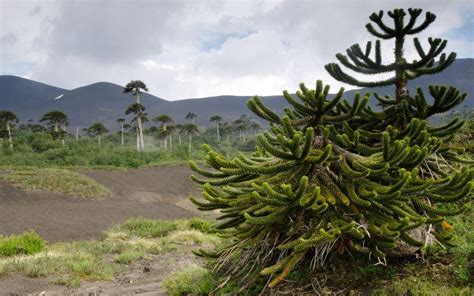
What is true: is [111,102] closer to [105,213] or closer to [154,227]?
[105,213]

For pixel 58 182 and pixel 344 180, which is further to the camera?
pixel 58 182

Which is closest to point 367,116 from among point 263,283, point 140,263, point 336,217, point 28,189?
point 336,217

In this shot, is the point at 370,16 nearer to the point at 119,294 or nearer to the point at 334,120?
the point at 334,120

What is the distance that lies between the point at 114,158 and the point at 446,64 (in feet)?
117

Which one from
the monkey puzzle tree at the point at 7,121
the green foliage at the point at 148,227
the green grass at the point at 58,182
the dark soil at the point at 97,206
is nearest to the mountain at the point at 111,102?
the monkey puzzle tree at the point at 7,121

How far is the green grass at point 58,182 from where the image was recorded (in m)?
22.6

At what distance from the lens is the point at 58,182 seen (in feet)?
76.6

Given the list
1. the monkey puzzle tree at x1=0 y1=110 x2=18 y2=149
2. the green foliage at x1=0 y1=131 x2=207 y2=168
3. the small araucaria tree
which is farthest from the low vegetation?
the monkey puzzle tree at x1=0 y1=110 x2=18 y2=149

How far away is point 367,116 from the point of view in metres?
5.53

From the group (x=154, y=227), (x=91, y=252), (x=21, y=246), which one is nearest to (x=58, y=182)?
(x=154, y=227)

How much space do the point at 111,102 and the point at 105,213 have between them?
15565cm

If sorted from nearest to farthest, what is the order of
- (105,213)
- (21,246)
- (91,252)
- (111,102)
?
(21,246) → (91,252) → (105,213) → (111,102)

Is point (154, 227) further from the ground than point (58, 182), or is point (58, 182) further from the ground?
point (58, 182)

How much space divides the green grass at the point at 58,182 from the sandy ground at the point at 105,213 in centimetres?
70
